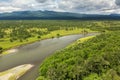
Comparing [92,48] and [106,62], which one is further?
[92,48]

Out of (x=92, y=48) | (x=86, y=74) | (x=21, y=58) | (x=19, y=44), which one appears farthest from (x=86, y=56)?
(x=19, y=44)

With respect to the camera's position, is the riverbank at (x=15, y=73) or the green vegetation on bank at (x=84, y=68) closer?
the green vegetation on bank at (x=84, y=68)

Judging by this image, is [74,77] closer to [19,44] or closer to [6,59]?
[6,59]

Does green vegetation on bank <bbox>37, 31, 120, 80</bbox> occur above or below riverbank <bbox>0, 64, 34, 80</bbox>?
above

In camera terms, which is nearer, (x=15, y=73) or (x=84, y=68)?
(x=84, y=68)

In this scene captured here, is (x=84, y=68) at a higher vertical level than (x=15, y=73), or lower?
higher

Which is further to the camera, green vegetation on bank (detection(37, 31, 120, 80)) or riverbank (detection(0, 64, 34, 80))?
riverbank (detection(0, 64, 34, 80))

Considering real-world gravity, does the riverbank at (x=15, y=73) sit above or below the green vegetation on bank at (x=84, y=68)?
below

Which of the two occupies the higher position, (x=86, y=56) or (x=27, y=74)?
(x=86, y=56)
